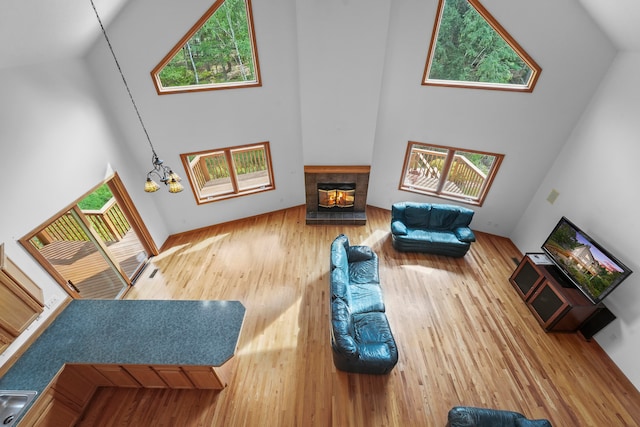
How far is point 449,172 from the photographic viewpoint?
6035 mm

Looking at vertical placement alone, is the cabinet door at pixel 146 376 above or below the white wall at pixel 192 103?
below

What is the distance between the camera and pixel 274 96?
17.8 feet

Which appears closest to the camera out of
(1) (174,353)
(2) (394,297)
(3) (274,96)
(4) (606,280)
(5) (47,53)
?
(1) (174,353)

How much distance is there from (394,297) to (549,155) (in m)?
4.08

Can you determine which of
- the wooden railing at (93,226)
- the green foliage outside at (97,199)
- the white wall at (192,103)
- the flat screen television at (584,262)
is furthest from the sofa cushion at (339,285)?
the green foliage outside at (97,199)

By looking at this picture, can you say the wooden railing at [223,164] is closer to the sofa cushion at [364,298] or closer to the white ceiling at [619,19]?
the sofa cushion at [364,298]

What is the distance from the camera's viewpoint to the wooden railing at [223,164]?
5.98 meters

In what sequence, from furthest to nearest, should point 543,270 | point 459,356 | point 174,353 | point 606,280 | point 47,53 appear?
point 543,270, point 459,356, point 606,280, point 47,53, point 174,353

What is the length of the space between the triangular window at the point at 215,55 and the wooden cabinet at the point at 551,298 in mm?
6220

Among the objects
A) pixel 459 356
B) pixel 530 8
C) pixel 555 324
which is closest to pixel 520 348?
pixel 555 324

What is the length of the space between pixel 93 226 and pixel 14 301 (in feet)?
9.13

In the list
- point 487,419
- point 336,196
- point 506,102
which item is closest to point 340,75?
point 336,196

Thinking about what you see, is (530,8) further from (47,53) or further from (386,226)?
(47,53)

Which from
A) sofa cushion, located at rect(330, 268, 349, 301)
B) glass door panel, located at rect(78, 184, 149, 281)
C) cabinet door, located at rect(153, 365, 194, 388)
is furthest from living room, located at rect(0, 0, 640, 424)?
sofa cushion, located at rect(330, 268, 349, 301)
